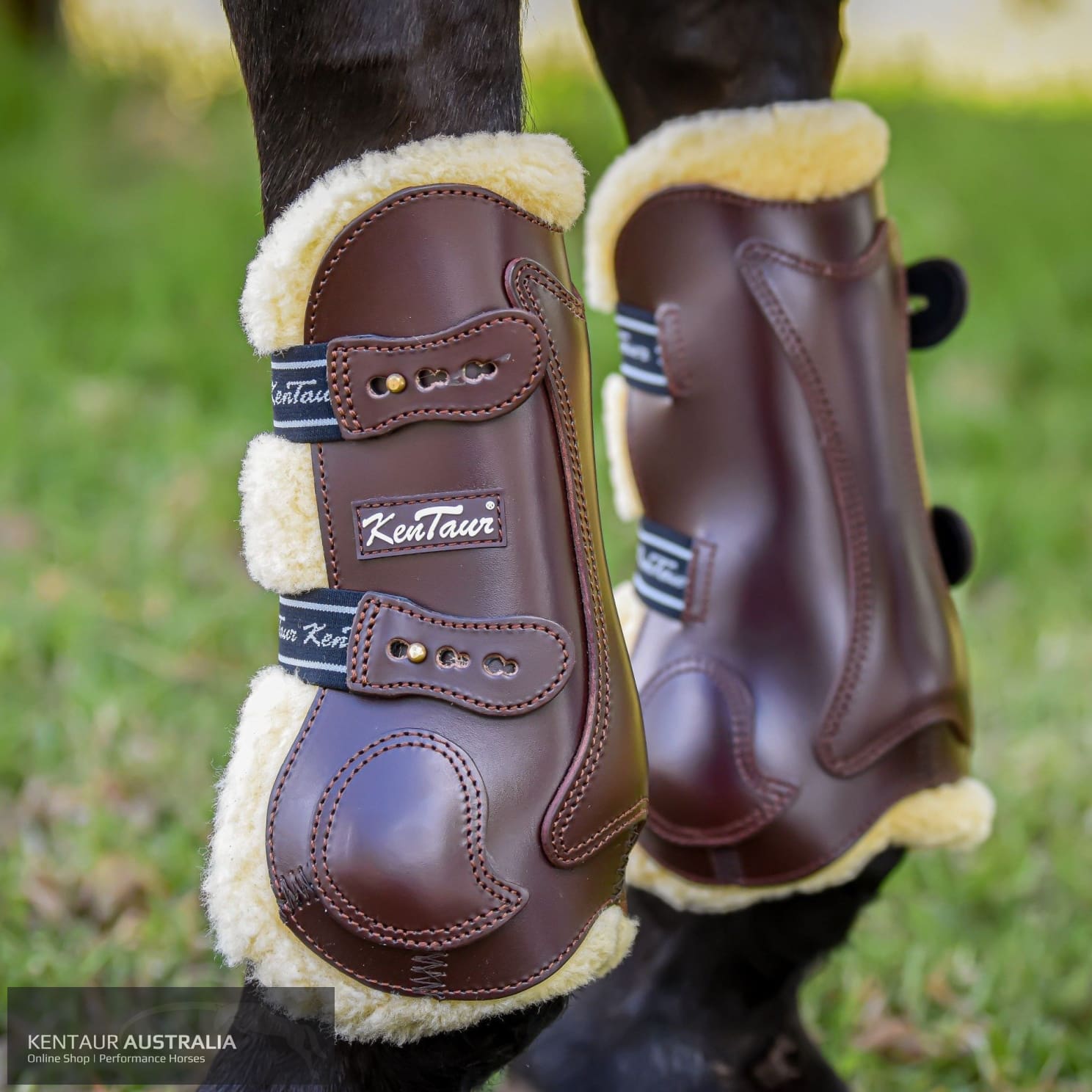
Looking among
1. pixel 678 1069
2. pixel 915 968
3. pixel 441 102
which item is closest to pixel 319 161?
pixel 441 102

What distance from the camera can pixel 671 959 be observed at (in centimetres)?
118

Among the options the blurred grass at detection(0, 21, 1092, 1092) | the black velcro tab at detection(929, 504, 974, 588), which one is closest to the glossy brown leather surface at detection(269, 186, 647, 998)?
the blurred grass at detection(0, 21, 1092, 1092)

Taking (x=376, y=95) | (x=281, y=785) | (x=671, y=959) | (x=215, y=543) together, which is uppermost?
(x=376, y=95)

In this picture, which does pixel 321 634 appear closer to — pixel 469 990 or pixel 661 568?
pixel 469 990

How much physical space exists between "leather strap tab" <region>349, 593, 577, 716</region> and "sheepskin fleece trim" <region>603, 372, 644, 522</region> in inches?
16.1

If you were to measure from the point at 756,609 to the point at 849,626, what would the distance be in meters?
0.07

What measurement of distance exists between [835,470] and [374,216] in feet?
1.47

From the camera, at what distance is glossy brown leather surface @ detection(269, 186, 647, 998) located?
2.37 feet

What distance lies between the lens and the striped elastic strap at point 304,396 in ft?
2.44

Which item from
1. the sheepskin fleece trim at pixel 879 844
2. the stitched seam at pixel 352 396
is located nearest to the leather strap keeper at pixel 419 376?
the stitched seam at pixel 352 396

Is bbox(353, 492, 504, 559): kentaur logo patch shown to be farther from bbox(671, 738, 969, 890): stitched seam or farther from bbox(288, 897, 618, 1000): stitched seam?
bbox(671, 738, 969, 890): stitched seam

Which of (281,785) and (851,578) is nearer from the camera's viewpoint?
(281,785)

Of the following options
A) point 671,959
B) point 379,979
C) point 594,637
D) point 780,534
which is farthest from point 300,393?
point 671,959

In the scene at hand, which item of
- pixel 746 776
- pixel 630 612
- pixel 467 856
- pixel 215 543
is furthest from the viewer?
pixel 215 543
